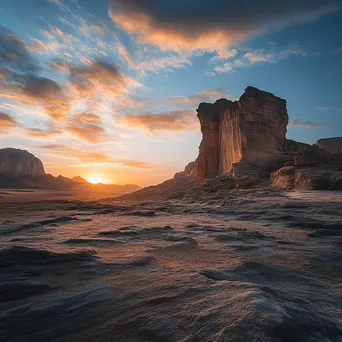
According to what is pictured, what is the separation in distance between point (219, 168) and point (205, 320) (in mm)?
36842

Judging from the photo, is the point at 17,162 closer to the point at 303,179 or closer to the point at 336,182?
the point at 303,179

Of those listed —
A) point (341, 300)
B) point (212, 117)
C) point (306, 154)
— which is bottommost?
point (341, 300)

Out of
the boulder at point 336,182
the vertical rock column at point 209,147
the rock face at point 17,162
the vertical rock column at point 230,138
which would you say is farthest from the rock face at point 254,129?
the rock face at point 17,162

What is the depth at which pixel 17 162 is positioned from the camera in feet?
325

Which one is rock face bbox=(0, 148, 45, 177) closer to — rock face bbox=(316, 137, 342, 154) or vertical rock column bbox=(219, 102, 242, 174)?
vertical rock column bbox=(219, 102, 242, 174)

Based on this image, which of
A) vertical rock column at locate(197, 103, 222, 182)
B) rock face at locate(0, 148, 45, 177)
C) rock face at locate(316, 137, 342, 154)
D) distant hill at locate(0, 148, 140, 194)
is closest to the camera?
vertical rock column at locate(197, 103, 222, 182)

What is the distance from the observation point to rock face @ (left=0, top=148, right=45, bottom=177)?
96500 millimetres

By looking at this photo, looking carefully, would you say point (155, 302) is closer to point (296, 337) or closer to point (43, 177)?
point (296, 337)

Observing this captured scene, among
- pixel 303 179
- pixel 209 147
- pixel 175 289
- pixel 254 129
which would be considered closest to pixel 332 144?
pixel 209 147

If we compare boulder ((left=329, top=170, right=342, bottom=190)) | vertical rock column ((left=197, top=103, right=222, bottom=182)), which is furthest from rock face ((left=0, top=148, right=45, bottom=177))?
boulder ((left=329, top=170, right=342, bottom=190))

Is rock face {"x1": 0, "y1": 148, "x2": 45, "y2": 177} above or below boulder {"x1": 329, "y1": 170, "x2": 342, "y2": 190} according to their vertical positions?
above

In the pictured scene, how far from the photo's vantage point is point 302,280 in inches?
131

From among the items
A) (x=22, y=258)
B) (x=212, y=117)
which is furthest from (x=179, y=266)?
(x=212, y=117)

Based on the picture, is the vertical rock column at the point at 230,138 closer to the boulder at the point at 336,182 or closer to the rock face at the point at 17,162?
the boulder at the point at 336,182
